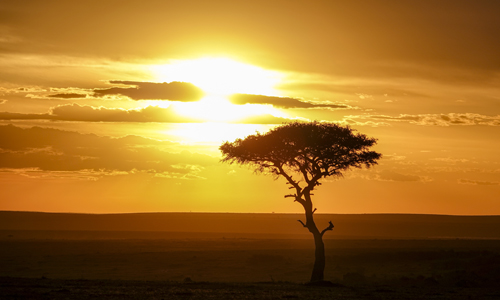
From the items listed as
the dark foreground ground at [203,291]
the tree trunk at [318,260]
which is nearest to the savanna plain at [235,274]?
the dark foreground ground at [203,291]

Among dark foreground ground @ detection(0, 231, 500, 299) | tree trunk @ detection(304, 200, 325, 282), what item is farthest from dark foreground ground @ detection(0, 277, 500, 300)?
tree trunk @ detection(304, 200, 325, 282)

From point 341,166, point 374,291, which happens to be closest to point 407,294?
point 374,291

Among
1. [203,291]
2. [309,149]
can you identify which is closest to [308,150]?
[309,149]

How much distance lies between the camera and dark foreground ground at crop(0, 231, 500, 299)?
2896cm

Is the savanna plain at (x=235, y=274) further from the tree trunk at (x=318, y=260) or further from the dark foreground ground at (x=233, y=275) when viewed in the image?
the tree trunk at (x=318, y=260)

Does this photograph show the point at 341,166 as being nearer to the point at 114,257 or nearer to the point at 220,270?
the point at 220,270

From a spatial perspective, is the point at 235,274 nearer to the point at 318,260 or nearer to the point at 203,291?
the point at 318,260

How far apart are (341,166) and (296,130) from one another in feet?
14.6

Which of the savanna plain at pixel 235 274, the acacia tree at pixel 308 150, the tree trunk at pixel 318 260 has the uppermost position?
the acacia tree at pixel 308 150

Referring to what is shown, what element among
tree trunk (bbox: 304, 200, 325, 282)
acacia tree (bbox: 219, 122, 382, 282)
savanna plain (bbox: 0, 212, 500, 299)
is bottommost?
savanna plain (bbox: 0, 212, 500, 299)

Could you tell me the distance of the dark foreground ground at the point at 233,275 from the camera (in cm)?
2896

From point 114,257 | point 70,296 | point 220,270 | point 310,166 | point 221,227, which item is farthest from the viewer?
point 221,227

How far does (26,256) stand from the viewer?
6519 centimetres

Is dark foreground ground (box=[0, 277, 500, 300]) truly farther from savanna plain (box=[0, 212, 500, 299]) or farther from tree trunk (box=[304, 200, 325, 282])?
tree trunk (box=[304, 200, 325, 282])
